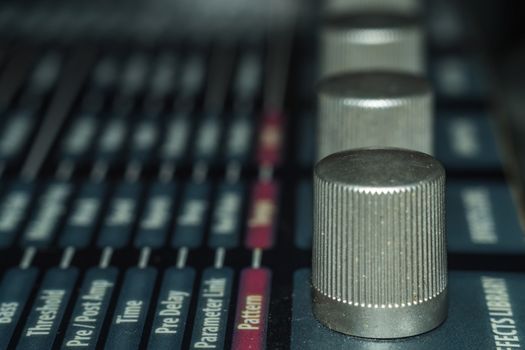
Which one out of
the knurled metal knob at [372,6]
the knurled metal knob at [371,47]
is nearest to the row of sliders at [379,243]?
the knurled metal knob at [371,47]

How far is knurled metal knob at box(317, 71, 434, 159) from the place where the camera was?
111 cm

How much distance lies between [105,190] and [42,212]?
0.26 feet

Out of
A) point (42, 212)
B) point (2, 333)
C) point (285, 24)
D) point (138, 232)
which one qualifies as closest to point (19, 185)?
point (42, 212)

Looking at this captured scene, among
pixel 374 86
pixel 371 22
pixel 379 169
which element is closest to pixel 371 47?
pixel 371 22

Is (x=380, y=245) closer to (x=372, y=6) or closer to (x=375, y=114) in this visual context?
(x=375, y=114)

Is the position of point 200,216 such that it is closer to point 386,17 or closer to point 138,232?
point 138,232

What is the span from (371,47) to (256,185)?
0.69ft

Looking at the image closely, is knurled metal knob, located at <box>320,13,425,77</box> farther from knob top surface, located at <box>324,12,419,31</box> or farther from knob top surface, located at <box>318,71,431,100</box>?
knob top surface, located at <box>318,71,431,100</box>

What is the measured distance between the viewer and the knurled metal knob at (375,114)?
43.6 inches

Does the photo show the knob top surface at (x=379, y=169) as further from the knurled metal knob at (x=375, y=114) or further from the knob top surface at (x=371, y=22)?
the knob top surface at (x=371, y=22)

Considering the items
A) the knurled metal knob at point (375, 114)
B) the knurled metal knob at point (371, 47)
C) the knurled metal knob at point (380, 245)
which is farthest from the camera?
the knurled metal knob at point (371, 47)

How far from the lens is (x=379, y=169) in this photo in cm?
93

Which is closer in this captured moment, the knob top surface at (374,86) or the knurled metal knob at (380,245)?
the knurled metal knob at (380,245)

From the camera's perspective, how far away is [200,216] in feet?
A: 3.89
